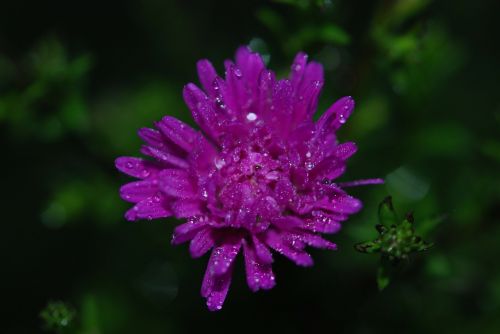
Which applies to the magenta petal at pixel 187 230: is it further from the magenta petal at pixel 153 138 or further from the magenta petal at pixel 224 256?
the magenta petal at pixel 153 138

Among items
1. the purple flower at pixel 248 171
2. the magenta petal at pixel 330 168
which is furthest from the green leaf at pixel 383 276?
the magenta petal at pixel 330 168

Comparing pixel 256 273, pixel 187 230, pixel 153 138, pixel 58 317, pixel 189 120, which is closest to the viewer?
pixel 187 230

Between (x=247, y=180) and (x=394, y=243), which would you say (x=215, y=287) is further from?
(x=394, y=243)

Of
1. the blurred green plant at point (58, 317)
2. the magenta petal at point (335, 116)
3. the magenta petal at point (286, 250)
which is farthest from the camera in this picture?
the blurred green plant at point (58, 317)

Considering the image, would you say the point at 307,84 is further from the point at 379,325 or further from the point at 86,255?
the point at 86,255

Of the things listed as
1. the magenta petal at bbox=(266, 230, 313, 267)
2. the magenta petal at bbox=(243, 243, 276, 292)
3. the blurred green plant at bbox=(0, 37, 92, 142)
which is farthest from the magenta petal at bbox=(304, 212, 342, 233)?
the blurred green plant at bbox=(0, 37, 92, 142)

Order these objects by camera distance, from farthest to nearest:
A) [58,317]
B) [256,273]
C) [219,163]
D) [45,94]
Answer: [45,94] → [58,317] → [219,163] → [256,273]

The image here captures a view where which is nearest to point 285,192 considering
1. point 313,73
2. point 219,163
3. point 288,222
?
point 288,222

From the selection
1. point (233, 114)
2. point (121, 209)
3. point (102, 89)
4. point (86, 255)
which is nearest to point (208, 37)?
point (102, 89)
